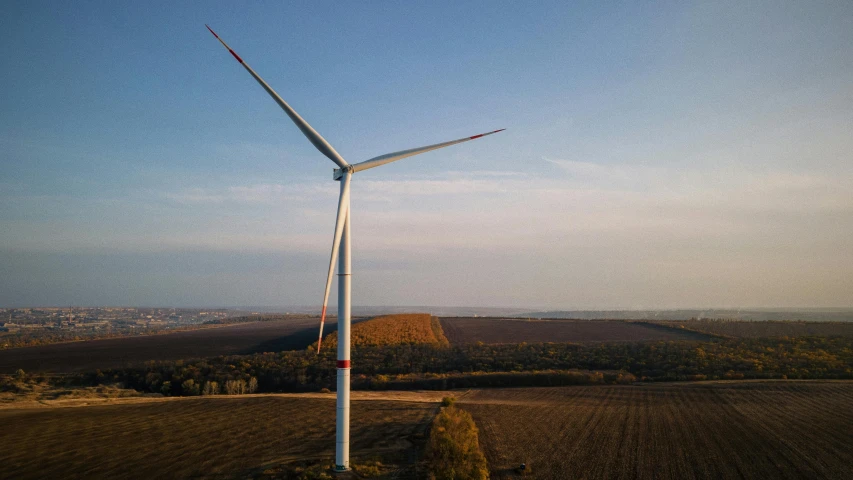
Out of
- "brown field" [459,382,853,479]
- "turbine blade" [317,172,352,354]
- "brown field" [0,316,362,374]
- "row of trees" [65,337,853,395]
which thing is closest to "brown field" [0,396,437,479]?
"brown field" [459,382,853,479]

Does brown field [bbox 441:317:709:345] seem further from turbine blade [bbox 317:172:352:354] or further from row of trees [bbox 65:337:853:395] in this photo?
turbine blade [bbox 317:172:352:354]

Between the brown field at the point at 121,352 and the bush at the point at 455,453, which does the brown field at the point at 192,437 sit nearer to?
the bush at the point at 455,453

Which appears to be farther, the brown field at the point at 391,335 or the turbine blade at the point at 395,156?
the brown field at the point at 391,335

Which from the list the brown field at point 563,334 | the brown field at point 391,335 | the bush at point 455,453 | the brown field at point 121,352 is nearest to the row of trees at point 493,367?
the brown field at point 391,335

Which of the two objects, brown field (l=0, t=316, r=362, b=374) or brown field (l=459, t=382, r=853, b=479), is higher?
brown field (l=0, t=316, r=362, b=374)

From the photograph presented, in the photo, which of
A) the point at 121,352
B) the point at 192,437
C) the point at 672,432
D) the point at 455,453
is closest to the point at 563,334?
the point at 672,432

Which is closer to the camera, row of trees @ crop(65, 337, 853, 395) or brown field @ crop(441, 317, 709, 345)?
row of trees @ crop(65, 337, 853, 395)

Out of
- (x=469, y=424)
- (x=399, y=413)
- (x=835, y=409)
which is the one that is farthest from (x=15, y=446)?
(x=835, y=409)
